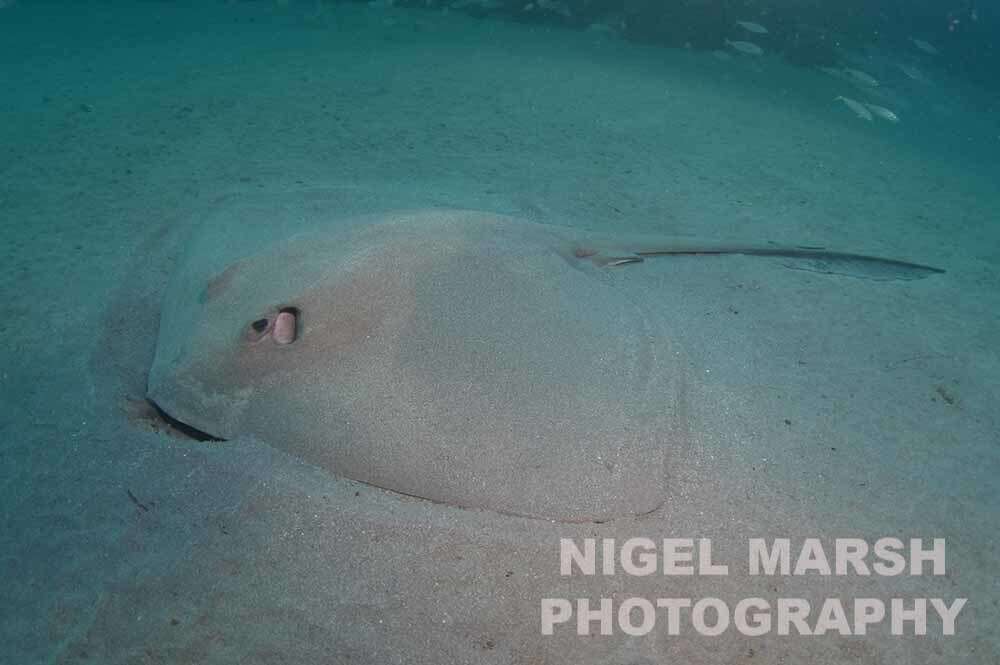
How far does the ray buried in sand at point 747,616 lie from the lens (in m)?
2.38

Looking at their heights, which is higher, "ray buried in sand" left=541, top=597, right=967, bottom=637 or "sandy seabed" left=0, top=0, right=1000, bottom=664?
"sandy seabed" left=0, top=0, right=1000, bottom=664

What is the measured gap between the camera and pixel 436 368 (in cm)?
283

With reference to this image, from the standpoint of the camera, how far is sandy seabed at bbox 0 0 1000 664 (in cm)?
232

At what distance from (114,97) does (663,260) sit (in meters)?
9.49

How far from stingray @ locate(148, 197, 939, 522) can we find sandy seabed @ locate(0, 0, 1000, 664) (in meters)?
0.18

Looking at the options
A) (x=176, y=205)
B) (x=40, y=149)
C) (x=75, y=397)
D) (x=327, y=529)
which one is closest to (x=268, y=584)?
(x=327, y=529)

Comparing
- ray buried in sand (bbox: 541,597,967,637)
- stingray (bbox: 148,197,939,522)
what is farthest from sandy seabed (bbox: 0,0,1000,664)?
stingray (bbox: 148,197,939,522)

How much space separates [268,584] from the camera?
7.72 ft

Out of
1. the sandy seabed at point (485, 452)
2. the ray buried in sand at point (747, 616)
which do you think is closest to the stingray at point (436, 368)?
the sandy seabed at point (485, 452)

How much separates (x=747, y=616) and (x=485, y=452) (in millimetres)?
1462

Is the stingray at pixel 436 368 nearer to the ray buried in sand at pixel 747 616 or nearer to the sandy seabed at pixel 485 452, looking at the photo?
the sandy seabed at pixel 485 452

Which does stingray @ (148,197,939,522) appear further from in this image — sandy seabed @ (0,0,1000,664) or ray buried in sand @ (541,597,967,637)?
ray buried in sand @ (541,597,967,637)

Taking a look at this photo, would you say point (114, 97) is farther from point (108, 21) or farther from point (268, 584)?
point (108, 21)

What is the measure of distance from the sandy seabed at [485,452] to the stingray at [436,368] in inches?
7.0
